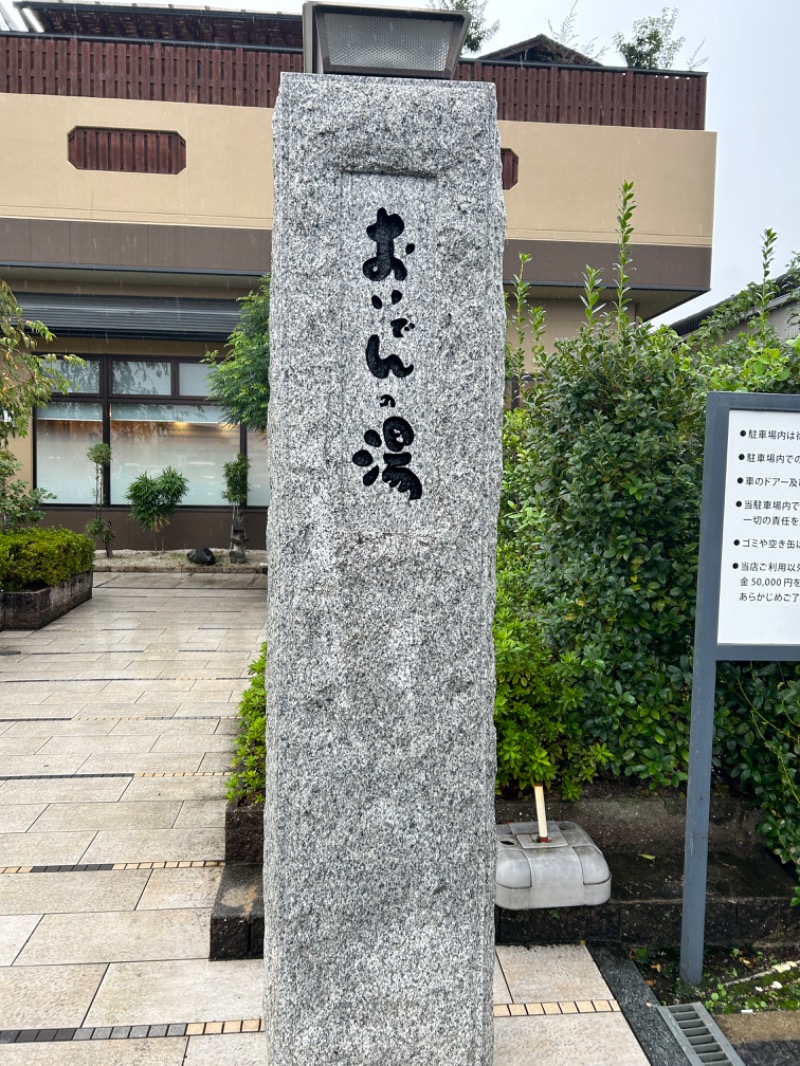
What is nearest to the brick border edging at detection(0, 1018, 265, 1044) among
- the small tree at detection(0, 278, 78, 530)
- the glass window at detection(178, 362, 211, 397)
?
the small tree at detection(0, 278, 78, 530)

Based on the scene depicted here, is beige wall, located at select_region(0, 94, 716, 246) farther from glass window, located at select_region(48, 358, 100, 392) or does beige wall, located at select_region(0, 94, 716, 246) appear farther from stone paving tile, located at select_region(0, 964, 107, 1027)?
stone paving tile, located at select_region(0, 964, 107, 1027)

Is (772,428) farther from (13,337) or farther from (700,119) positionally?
(700,119)

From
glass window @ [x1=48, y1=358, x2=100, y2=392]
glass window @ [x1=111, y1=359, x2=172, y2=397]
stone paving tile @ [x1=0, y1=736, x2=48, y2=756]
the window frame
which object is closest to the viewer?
stone paving tile @ [x1=0, y1=736, x2=48, y2=756]

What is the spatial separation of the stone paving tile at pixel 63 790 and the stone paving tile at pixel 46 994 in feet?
5.65

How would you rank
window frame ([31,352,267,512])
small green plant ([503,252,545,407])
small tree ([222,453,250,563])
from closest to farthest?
small green plant ([503,252,545,407]), small tree ([222,453,250,563]), window frame ([31,352,267,512])

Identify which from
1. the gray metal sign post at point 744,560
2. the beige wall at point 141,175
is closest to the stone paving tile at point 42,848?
the gray metal sign post at point 744,560

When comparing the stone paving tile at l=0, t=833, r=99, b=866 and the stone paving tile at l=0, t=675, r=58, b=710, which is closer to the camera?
the stone paving tile at l=0, t=833, r=99, b=866

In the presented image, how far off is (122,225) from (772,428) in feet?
45.4

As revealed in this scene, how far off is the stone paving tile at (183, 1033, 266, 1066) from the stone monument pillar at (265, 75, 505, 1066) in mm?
353

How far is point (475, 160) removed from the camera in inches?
93.8

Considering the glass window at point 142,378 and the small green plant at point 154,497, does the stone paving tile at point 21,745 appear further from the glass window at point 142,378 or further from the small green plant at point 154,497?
the glass window at point 142,378

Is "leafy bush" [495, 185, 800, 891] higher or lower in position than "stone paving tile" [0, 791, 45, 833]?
higher

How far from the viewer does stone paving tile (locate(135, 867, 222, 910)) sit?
375 cm

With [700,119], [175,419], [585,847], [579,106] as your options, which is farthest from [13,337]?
[700,119]
